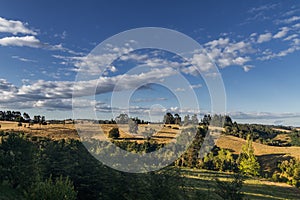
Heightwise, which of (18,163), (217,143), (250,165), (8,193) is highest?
(18,163)

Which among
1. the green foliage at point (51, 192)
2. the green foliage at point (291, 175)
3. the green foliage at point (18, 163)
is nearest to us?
the green foliage at point (51, 192)

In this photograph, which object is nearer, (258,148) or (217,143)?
(258,148)

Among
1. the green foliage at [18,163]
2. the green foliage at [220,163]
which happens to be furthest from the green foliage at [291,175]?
the green foliage at [18,163]

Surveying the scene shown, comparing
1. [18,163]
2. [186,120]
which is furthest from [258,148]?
[18,163]

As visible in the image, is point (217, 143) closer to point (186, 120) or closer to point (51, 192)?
point (186, 120)

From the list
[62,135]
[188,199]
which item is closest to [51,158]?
[188,199]

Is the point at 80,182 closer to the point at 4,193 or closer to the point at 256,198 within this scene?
the point at 4,193

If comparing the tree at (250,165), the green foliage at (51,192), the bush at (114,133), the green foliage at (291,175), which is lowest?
the green foliage at (291,175)

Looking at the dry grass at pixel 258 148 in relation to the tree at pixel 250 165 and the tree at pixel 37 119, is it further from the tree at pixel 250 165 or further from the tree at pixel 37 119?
the tree at pixel 37 119

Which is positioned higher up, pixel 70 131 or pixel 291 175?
pixel 70 131

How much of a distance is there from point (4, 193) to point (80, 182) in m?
8.86

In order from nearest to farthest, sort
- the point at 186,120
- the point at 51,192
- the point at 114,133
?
1. the point at 51,192
2. the point at 114,133
3. the point at 186,120

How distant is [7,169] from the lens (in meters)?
39.0

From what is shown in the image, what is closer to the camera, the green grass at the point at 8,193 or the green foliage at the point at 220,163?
the green grass at the point at 8,193
